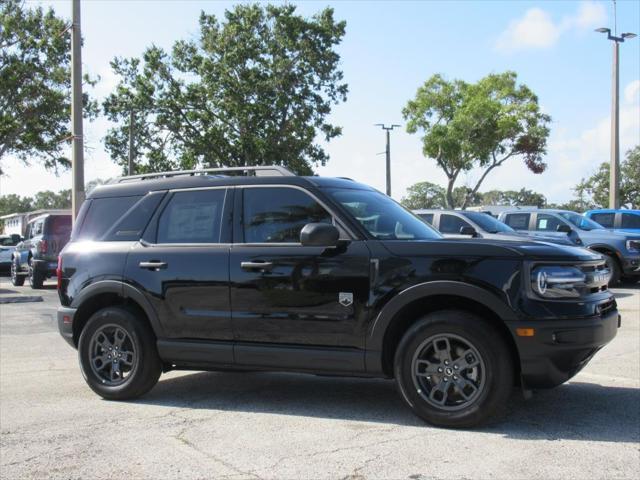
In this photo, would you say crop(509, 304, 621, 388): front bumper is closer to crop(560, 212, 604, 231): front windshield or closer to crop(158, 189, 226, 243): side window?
crop(158, 189, 226, 243): side window

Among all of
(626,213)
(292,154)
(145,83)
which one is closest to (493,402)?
(626,213)

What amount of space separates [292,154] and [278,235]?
90.1 ft

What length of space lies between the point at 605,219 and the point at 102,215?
15.9 m

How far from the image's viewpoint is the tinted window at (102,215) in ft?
19.9

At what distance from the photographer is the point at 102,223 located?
6117mm

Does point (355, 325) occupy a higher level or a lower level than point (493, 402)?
higher

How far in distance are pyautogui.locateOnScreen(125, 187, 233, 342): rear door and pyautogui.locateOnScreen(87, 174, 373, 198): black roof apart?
0.08 meters

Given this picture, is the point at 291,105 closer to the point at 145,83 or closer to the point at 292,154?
the point at 292,154

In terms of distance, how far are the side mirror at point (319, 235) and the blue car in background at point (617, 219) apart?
48.9 ft

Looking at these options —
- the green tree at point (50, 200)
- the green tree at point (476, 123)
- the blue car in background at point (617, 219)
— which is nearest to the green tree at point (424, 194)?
the green tree at point (50, 200)

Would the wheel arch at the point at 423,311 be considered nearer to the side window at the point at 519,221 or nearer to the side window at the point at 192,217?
the side window at the point at 192,217

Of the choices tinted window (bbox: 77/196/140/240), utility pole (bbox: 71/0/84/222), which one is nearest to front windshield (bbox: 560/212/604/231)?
utility pole (bbox: 71/0/84/222)

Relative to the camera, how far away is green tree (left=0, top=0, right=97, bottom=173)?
29.1 m

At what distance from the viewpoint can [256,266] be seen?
5199 millimetres
